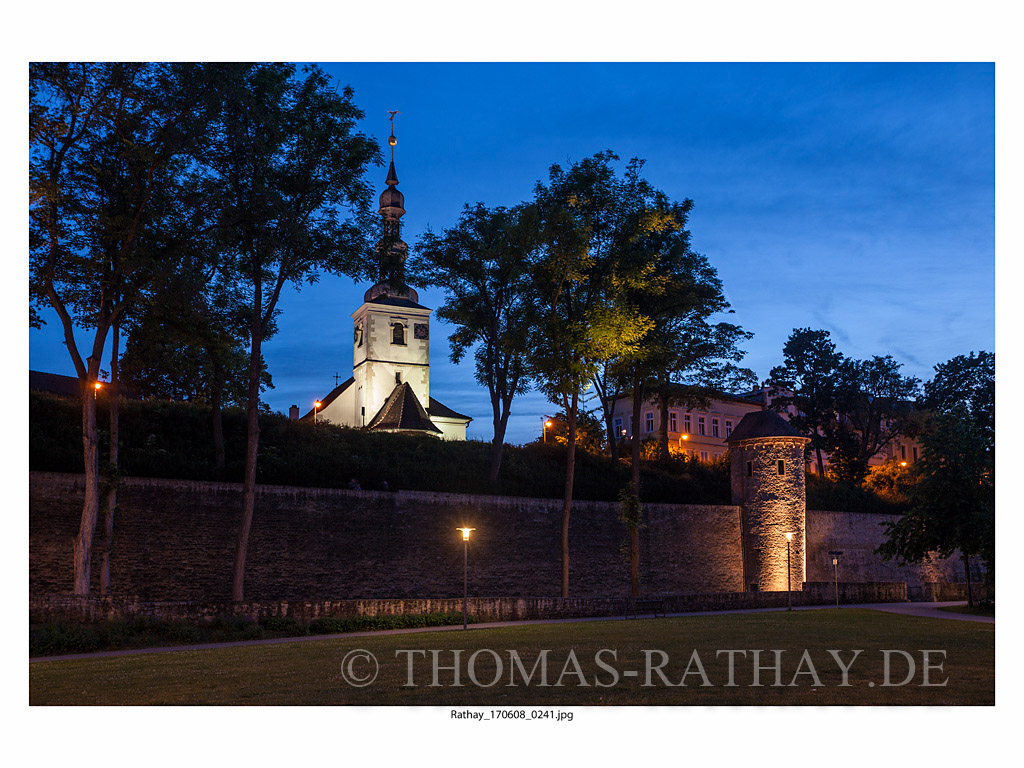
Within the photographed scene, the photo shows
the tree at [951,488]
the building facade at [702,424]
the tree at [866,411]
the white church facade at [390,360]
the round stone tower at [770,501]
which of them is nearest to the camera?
the tree at [951,488]

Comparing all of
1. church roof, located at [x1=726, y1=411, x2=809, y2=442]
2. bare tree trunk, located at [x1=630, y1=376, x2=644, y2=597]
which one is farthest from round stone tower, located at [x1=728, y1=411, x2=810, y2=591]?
bare tree trunk, located at [x1=630, y1=376, x2=644, y2=597]

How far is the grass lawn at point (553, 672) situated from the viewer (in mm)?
8727

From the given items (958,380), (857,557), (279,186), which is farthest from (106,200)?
(958,380)

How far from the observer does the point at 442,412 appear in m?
55.4

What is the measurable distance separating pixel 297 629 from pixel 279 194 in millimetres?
10022

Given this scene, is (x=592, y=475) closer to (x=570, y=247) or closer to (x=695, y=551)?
(x=695, y=551)

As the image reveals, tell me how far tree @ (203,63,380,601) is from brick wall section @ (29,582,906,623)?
1.41 metres

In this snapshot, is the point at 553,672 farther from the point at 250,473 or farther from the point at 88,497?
the point at 250,473

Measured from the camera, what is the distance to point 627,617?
74.2 feet

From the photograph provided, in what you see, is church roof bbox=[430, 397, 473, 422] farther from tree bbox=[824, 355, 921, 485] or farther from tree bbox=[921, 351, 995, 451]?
tree bbox=[921, 351, 995, 451]

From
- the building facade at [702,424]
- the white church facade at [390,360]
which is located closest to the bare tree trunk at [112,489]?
the white church facade at [390,360]

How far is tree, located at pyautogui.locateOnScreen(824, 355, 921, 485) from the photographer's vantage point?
4706 cm

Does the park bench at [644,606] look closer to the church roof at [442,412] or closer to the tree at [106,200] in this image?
the tree at [106,200]

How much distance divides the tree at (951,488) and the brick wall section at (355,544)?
8.25 meters
